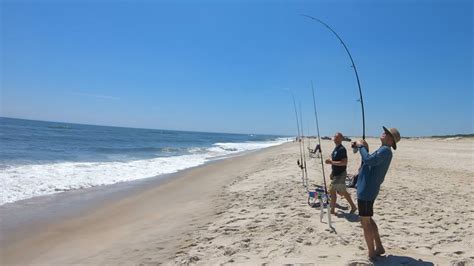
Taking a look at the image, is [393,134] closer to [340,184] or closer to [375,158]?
[375,158]

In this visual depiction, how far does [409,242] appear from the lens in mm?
4816

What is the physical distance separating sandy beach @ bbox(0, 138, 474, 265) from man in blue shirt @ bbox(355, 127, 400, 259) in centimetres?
40

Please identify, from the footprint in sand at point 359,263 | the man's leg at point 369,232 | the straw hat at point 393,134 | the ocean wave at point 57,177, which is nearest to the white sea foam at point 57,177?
the ocean wave at point 57,177

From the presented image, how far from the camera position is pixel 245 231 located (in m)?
5.46

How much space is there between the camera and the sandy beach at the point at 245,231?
4496 mm

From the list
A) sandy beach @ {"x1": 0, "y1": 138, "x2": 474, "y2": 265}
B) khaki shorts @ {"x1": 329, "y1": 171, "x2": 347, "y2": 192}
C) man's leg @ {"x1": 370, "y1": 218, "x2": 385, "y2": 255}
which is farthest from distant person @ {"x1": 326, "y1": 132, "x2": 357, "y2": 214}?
man's leg @ {"x1": 370, "y1": 218, "x2": 385, "y2": 255}

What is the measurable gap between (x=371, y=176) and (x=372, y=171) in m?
0.06

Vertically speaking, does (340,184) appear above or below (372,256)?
above

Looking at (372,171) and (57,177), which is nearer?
(372,171)

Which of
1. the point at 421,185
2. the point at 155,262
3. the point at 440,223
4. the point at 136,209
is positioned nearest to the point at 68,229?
the point at 136,209

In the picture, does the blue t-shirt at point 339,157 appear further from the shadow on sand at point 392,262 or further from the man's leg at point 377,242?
the shadow on sand at point 392,262

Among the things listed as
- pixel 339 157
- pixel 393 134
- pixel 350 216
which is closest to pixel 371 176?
pixel 393 134

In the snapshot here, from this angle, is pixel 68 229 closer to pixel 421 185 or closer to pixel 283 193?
pixel 283 193

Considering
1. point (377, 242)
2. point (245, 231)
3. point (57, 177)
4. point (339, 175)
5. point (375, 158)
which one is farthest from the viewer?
point (57, 177)
